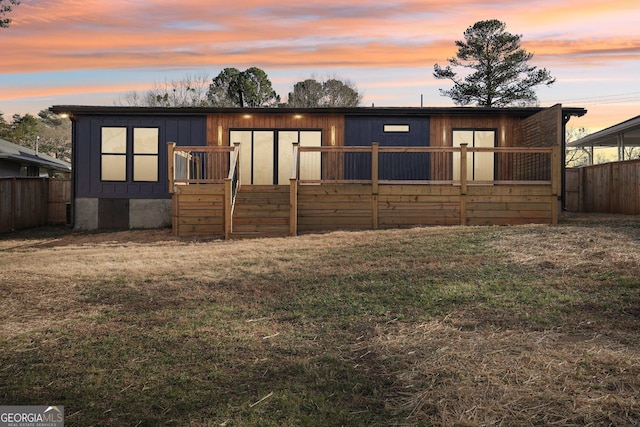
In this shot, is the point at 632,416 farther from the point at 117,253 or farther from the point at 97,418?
the point at 117,253

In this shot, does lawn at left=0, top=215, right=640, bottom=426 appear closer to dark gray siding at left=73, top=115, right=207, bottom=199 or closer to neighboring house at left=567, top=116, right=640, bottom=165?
dark gray siding at left=73, top=115, right=207, bottom=199

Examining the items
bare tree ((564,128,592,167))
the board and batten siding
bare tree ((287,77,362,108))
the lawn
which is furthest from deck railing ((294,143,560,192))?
bare tree ((564,128,592,167))

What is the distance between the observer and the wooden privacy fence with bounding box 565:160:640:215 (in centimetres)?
1430

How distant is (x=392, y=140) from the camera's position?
51.7ft

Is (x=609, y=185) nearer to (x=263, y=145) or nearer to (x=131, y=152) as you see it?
(x=263, y=145)

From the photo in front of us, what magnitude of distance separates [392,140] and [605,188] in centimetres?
680

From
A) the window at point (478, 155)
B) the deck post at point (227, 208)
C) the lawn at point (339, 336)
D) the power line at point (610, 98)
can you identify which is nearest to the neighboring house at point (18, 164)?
the deck post at point (227, 208)

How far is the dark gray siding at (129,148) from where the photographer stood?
619 inches

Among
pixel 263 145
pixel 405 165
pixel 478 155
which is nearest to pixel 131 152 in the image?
pixel 263 145

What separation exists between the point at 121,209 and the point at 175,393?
13354 mm

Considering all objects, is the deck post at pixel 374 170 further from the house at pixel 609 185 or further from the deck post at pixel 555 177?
the house at pixel 609 185

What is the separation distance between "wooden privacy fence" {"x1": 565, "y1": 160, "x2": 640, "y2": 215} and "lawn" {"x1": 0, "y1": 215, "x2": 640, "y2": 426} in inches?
277

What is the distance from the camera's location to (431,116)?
1571 cm

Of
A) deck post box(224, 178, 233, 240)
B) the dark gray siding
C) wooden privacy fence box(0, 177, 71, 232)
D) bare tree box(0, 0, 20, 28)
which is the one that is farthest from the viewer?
bare tree box(0, 0, 20, 28)
